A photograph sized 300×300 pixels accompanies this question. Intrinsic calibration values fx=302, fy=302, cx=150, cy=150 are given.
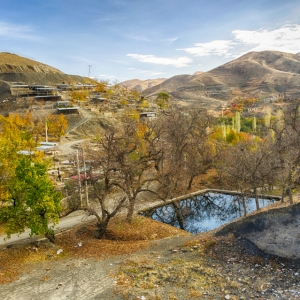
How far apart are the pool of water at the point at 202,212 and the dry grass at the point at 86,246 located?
4.40 metres

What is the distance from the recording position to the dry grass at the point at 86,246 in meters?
14.9

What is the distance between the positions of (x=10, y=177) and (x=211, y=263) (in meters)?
12.3

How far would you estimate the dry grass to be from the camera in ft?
49.0

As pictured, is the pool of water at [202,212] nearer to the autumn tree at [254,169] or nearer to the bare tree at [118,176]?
the autumn tree at [254,169]

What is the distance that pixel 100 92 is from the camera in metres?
85.1

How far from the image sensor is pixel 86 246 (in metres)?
17.4

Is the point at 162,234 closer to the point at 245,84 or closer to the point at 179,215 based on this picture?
the point at 179,215

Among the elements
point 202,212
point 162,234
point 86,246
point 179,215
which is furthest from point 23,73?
point 86,246

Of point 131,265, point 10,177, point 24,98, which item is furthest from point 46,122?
point 131,265

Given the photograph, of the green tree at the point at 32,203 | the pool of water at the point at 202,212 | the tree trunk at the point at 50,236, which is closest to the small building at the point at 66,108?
the pool of water at the point at 202,212

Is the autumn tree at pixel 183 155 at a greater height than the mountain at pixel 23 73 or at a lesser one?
lesser

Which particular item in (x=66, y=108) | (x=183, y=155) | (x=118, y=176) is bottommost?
(x=118, y=176)

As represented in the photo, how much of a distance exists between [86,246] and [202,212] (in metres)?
14.9

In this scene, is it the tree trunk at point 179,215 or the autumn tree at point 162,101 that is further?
the autumn tree at point 162,101
